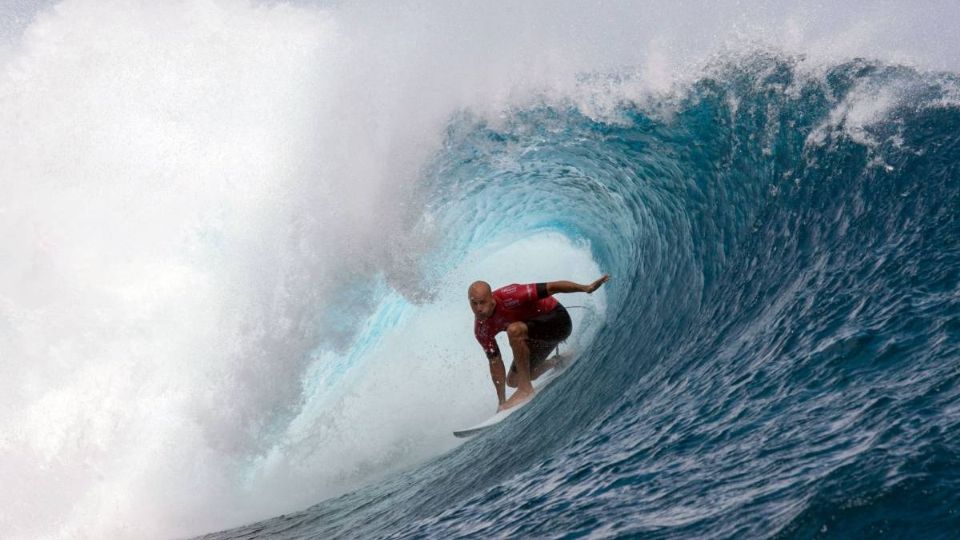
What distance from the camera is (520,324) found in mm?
8391

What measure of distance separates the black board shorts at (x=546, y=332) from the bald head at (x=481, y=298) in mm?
538

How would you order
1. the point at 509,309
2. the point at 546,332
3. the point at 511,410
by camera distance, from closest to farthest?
the point at 509,309 → the point at 511,410 → the point at 546,332

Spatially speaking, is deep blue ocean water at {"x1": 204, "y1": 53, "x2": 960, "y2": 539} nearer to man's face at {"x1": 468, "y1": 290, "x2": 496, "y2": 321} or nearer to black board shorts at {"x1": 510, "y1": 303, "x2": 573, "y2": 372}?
black board shorts at {"x1": 510, "y1": 303, "x2": 573, "y2": 372}

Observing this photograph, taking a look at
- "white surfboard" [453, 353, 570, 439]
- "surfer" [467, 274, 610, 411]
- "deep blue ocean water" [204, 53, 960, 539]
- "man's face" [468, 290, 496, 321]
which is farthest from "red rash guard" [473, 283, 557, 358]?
"deep blue ocean water" [204, 53, 960, 539]

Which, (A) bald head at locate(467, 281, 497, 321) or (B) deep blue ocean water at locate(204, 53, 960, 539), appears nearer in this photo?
(B) deep blue ocean water at locate(204, 53, 960, 539)

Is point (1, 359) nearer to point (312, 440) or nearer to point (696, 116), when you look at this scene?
point (312, 440)

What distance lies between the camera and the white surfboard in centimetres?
852

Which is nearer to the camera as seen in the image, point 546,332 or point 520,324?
point 520,324

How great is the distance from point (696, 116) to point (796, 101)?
112 cm

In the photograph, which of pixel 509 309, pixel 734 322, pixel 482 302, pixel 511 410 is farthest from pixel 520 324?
pixel 734 322

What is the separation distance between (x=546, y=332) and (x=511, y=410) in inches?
30.2

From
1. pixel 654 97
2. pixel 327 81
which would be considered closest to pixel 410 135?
pixel 327 81

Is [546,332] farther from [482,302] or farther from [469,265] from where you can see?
[469,265]

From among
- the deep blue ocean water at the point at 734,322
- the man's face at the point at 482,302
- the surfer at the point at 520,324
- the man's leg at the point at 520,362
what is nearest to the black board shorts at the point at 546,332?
the surfer at the point at 520,324
